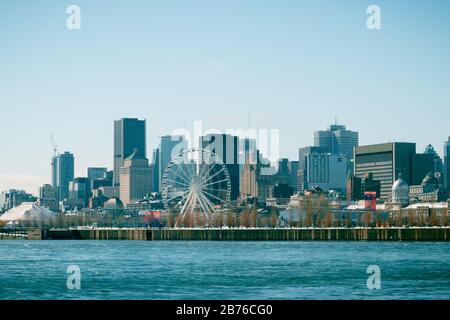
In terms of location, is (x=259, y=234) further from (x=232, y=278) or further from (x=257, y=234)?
(x=232, y=278)

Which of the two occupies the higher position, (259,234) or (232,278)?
(232,278)

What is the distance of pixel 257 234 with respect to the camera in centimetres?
14838

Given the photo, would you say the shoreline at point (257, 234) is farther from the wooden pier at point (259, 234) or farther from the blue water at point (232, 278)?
the blue water at point (232, 278)

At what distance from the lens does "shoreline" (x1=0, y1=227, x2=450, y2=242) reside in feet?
445

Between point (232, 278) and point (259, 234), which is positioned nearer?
point (232, 278)

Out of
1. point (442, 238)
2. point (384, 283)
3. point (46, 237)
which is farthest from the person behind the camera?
point (46, 237)

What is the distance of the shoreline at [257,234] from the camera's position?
13575cm

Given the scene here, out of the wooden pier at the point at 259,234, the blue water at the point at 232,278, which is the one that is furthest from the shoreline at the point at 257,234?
the blue water at the point at 232,278

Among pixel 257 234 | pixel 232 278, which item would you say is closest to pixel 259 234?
pixel 257 234

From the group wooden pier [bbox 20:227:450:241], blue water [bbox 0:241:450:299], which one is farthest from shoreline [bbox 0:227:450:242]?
blue water [bbox 0:241:450:299]
